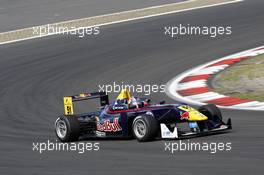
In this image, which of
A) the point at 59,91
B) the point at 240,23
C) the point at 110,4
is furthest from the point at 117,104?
the point at 110,4

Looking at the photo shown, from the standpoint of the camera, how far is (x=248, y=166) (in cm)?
998

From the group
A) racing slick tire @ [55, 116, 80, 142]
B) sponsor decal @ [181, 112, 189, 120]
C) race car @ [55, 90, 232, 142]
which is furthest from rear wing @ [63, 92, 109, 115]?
sponsor decal @ [181, 112, 189, 120]

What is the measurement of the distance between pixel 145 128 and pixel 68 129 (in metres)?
1.68

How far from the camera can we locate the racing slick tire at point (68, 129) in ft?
44.6

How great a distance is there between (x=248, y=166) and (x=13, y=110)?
8.42 m

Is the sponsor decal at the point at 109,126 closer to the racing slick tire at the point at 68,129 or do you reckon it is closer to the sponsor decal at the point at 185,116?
the racing slick tire at the point at 68,129

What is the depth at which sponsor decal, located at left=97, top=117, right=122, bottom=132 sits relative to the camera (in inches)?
521

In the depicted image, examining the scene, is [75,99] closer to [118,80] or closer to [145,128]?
[145,128]

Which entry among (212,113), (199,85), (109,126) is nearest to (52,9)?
(199,85)

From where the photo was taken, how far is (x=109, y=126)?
1338 cm

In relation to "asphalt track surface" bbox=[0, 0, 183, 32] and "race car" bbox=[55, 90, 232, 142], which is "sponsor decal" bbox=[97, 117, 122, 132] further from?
"asphalt track surface" bbox=[0, 0, 183, 32]

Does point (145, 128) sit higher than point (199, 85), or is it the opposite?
point (199, 85)

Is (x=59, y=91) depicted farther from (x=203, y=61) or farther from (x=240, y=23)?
(x=240, y=23)

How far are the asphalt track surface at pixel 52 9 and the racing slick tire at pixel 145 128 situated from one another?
15.0 metres
